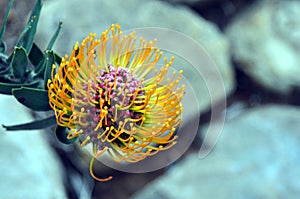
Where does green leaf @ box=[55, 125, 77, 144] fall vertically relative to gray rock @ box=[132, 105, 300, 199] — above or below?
above

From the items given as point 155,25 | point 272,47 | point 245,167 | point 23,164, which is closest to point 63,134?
point 23,164

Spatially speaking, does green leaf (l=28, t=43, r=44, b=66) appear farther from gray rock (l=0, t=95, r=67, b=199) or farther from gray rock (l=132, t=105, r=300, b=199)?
gray rock (l=132, t=105, r=300, b=199)

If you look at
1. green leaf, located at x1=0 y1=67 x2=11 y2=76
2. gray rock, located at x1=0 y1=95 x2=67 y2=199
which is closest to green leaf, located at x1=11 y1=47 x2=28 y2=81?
green leaf, located at x1=0 y1=67 x2=11 y2=76

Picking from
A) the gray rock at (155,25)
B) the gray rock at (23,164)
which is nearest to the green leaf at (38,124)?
the gray rock at (23,164)

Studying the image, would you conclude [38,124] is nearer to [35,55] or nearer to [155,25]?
[35,55]

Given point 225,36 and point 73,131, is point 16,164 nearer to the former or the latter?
point 73,131

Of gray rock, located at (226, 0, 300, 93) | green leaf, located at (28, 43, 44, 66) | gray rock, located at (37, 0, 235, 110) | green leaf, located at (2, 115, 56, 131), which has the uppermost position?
green leaf, located at (28, 43, 44, 66)

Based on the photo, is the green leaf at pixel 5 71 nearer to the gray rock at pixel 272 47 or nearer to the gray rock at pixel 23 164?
the gray rock at pixel 23 164
